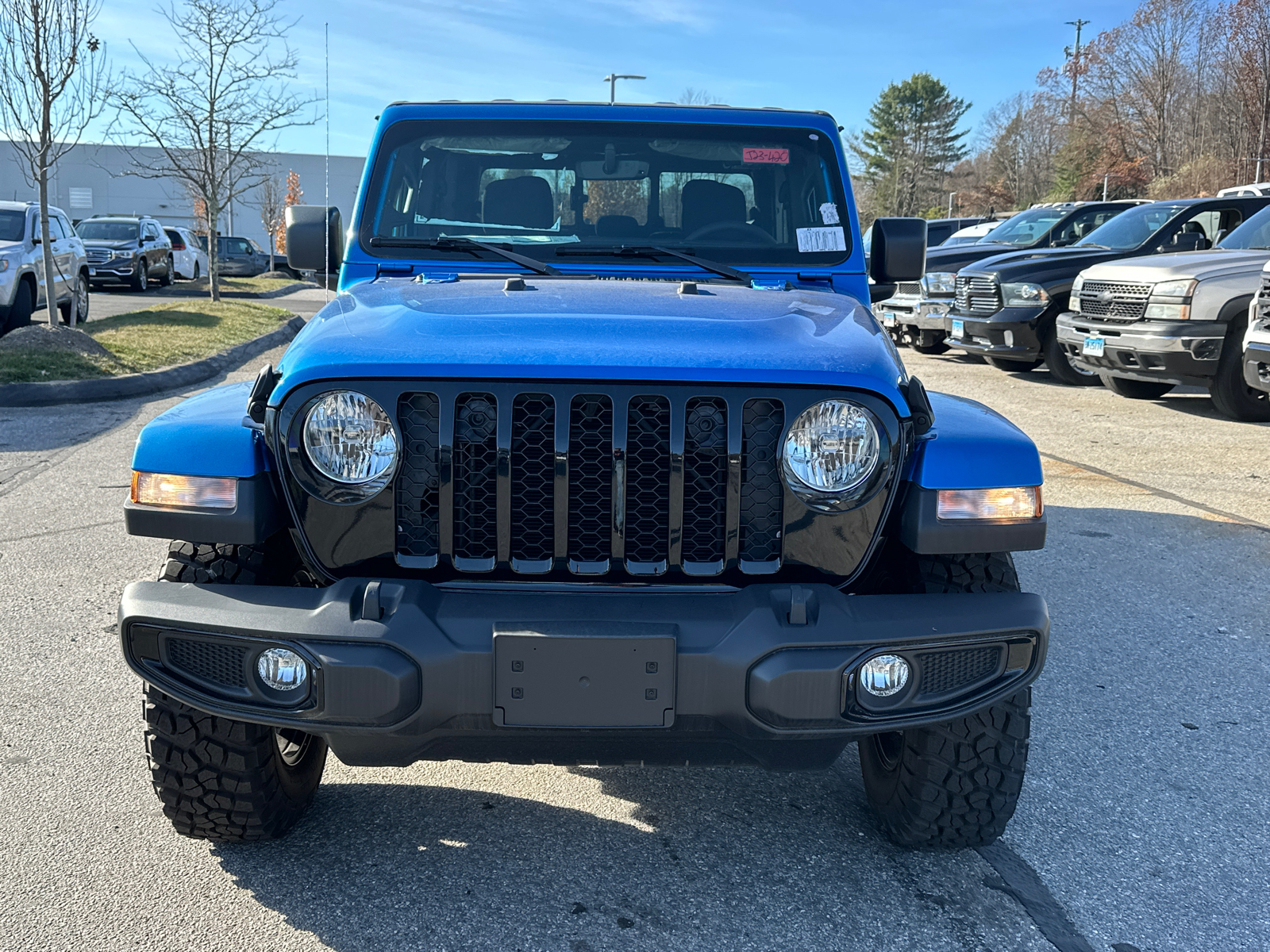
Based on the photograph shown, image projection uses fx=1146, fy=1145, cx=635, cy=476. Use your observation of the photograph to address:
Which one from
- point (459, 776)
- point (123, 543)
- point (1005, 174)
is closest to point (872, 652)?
point (459, 776)

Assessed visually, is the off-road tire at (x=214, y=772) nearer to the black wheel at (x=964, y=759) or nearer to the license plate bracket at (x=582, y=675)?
the license plate bracket at (x=582, y=675)

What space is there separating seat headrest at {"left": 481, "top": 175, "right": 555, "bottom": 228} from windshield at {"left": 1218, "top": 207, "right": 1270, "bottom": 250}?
8.67 meters

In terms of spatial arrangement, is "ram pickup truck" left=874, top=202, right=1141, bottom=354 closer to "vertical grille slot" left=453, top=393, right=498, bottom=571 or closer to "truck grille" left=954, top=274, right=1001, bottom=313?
"truck grille" left=954, top=274, right=1001, bottom=313

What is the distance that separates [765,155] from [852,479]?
72.0 inches

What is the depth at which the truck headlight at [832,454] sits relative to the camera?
7.95 feet

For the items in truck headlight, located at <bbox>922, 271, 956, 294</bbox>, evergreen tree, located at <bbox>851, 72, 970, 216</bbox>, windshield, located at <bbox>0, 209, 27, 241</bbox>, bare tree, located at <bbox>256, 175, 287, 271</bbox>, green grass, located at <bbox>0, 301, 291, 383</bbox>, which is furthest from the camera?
evergreen tree, located at <bbox>851, 72, 970, 216</bbox>

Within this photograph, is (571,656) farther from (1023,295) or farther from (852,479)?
(1023,295)

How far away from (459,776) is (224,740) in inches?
32.8

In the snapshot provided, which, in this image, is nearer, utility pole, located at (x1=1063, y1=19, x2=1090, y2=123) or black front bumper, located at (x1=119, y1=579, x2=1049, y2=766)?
black front bumper, located at (x1=119, y1=579, x2=1049, y2=766)

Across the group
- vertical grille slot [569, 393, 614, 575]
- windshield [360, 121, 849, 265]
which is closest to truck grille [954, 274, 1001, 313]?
windshield [360, 121, 849, 265]

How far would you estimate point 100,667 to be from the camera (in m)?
3.96

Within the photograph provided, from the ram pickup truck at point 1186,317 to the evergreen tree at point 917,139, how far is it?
74656mm

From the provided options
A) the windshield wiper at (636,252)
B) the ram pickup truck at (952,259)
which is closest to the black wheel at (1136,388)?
the ram pickup truck at (952,259)

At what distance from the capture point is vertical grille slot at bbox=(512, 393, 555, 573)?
2.42m
